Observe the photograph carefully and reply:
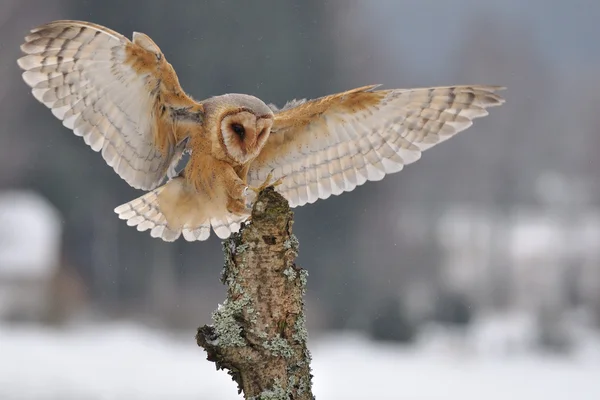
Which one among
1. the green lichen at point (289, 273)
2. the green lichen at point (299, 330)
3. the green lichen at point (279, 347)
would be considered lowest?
the green lichen at point (279, 347)

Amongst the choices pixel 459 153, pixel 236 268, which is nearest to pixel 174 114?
pixel 236 268

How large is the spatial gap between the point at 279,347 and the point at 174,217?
101 cm

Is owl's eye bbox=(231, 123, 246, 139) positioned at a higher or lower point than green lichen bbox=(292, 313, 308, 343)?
higher

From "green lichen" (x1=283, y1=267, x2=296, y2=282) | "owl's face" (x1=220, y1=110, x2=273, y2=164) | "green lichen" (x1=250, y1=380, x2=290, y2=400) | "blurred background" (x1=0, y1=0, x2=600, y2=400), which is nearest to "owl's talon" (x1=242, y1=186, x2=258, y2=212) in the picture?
"owl's face" (x1=220, y1=110, x2=273, y2=164)

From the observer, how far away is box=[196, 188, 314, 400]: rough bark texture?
3.00m

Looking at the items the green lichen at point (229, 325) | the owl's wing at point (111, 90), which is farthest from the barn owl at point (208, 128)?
the green lichen at point (229, 325)

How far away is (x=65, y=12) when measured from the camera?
15.8 metres

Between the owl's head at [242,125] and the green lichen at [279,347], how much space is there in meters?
0.84

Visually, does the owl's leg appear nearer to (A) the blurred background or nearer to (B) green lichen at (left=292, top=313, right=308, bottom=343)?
(B) green lichen at (left=292, top=313, right=308, bottom=343)

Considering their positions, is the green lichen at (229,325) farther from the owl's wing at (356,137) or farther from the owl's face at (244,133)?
the owl's wing at (356,137)

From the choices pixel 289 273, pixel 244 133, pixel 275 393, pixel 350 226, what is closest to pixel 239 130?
pixel 244 133

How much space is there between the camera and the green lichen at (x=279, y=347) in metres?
3.01

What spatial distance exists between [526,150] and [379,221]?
3.64 m

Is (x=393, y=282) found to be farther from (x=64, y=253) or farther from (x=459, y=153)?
(x=64, y=253)
